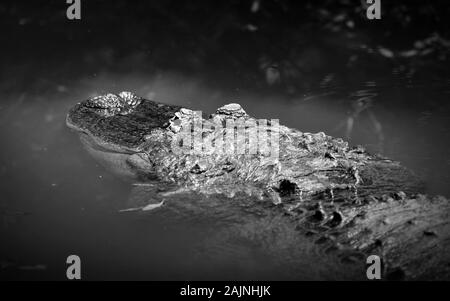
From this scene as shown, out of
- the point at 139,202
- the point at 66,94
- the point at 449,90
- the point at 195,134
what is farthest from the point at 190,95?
the point at 449,90

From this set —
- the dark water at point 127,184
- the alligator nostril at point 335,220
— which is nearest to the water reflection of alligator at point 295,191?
the alligator nostril at point 335,220

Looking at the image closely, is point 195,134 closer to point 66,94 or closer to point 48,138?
point 48,138

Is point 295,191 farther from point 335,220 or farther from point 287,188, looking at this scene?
point 335,220

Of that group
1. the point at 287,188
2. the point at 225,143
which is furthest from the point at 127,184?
the point at 287,188

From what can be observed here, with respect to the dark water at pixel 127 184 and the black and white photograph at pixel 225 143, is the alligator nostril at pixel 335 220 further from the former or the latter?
the dark water at pixel 127 184

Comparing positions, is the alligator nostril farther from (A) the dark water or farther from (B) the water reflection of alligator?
(A) the dark water

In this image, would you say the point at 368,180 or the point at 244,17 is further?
the point at 244,17

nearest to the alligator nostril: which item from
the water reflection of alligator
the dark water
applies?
the water reflection of alligator
